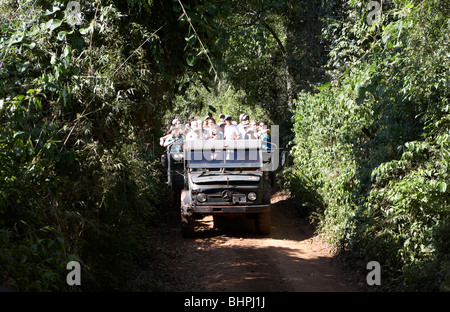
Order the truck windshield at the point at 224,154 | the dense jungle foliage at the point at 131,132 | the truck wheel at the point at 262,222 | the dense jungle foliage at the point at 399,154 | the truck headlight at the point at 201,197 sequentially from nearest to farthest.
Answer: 1. the dense jungle foliage at the point at 131,132
2. the dense jungle foliage at the point at 399,154
3. the truck headlight at the point at 201,197
4. the truck wheel at the point at 262,222
5. the truck windshield at the point at 224,154

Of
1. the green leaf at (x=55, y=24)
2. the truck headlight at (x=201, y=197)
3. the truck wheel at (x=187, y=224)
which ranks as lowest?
the truck wheel at (x=187, y=224)

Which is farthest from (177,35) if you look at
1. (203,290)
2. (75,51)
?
(203,290)

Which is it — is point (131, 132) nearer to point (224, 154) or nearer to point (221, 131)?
point (224, 154)

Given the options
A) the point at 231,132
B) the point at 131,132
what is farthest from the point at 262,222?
the point at 131,132

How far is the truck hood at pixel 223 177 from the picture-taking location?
10930 millimetres

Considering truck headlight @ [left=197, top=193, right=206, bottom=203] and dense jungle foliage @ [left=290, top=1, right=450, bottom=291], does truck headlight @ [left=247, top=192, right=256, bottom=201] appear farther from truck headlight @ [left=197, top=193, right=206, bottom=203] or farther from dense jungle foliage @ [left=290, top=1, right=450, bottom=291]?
dense jungle foliage @ [left=290, top=1, right=450, bottom=291]

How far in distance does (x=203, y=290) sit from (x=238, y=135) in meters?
5.57

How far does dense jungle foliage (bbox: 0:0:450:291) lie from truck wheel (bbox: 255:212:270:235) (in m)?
1.64

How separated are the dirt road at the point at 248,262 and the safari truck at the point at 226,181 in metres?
0.54

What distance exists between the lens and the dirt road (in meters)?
7.71

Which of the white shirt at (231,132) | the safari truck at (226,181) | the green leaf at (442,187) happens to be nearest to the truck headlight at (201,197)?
the safari truck at (226,181)

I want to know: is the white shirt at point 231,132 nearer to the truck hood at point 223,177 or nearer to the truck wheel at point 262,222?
the truck hood at point 223,177

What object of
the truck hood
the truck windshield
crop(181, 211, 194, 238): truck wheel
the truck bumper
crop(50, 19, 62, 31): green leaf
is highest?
crop(50, 19, 62, 31): green leaf

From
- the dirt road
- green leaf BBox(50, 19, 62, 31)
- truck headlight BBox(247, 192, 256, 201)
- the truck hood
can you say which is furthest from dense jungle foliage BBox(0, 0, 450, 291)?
truck headlight BBox(247, 192, 256, 201)
